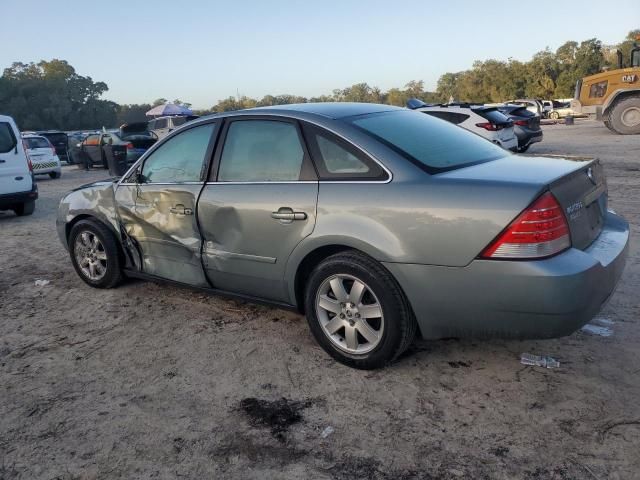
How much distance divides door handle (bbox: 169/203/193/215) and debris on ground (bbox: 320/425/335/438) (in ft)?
6.46

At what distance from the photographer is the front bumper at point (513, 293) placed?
8.59ft

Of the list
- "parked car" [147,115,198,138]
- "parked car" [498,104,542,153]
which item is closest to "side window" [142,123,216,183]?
"parked car" [498,104,542,153]

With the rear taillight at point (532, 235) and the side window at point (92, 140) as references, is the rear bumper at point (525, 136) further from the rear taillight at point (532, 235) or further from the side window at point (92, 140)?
the side window at point (92, 140)

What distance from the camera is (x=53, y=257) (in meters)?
6.61

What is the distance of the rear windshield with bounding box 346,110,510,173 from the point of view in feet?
10.6

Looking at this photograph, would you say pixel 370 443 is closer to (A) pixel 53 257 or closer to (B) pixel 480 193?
(B) pixel 480 193

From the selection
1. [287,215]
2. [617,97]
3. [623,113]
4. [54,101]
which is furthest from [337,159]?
[54,101]

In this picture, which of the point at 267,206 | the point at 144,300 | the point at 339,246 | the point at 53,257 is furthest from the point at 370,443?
the point at 53,257

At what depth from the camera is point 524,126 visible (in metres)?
14.4

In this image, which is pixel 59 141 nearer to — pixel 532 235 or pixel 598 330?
pixel 598 330

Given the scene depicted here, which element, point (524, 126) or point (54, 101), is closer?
point (524, 126)

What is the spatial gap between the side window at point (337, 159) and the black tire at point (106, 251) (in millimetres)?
2292

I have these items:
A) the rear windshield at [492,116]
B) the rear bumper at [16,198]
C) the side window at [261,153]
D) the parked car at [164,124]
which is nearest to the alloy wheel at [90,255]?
the side window at [261,153]

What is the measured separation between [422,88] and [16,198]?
7661 centimetres
